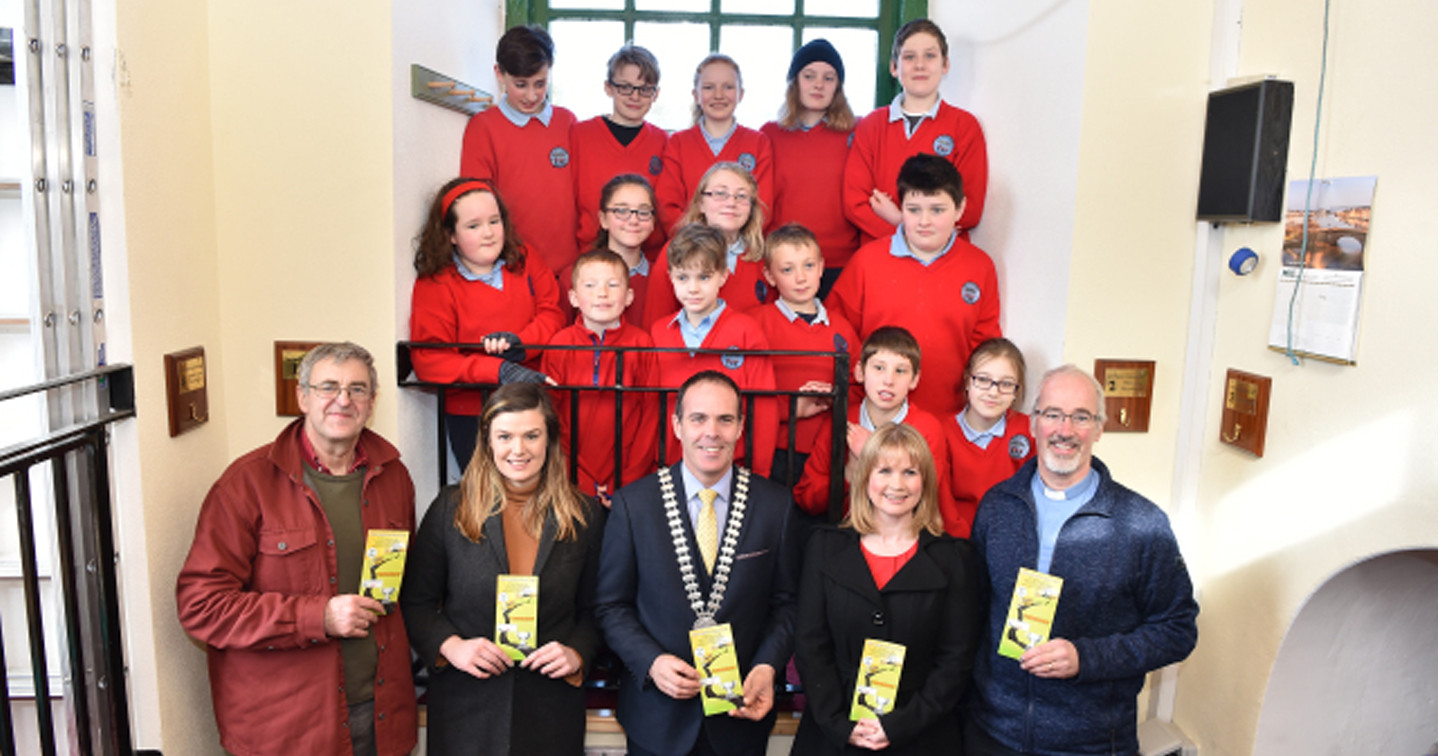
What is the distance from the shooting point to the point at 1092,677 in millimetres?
2219

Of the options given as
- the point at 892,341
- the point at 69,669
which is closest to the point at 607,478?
the point at 892,341

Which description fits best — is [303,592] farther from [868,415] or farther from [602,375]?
[868,415]

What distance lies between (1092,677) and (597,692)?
1488 millimetres

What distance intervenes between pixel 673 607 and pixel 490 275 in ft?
4.27

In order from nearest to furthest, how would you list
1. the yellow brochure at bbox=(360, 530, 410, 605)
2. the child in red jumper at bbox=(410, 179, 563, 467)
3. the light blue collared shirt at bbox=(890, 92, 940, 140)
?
the yellow brochure at bbox=(360, 530, 410, 605)
the child in red jumper at bbox=(410, 179, 563, 467)
the light blue collared shirt at bbox=(890, 92, 940, 140)

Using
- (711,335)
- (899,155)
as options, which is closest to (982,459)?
(711,335)

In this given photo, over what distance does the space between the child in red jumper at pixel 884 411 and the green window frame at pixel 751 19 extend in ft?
5.28

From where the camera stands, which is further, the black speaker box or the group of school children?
the group of school children

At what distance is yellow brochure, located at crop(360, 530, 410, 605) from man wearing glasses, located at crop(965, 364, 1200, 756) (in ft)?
4.86

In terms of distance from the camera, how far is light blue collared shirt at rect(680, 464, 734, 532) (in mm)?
2420

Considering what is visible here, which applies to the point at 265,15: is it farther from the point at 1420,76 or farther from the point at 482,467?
the point at 1420,76

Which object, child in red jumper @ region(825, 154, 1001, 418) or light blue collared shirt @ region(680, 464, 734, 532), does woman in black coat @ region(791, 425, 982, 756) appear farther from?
child in red jumper @ region(825, 154, 1001, 418)

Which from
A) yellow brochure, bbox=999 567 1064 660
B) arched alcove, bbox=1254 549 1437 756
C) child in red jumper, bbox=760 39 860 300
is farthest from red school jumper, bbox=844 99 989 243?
arched alcove, bbox=1254 549 1437 756

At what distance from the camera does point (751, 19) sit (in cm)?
394
